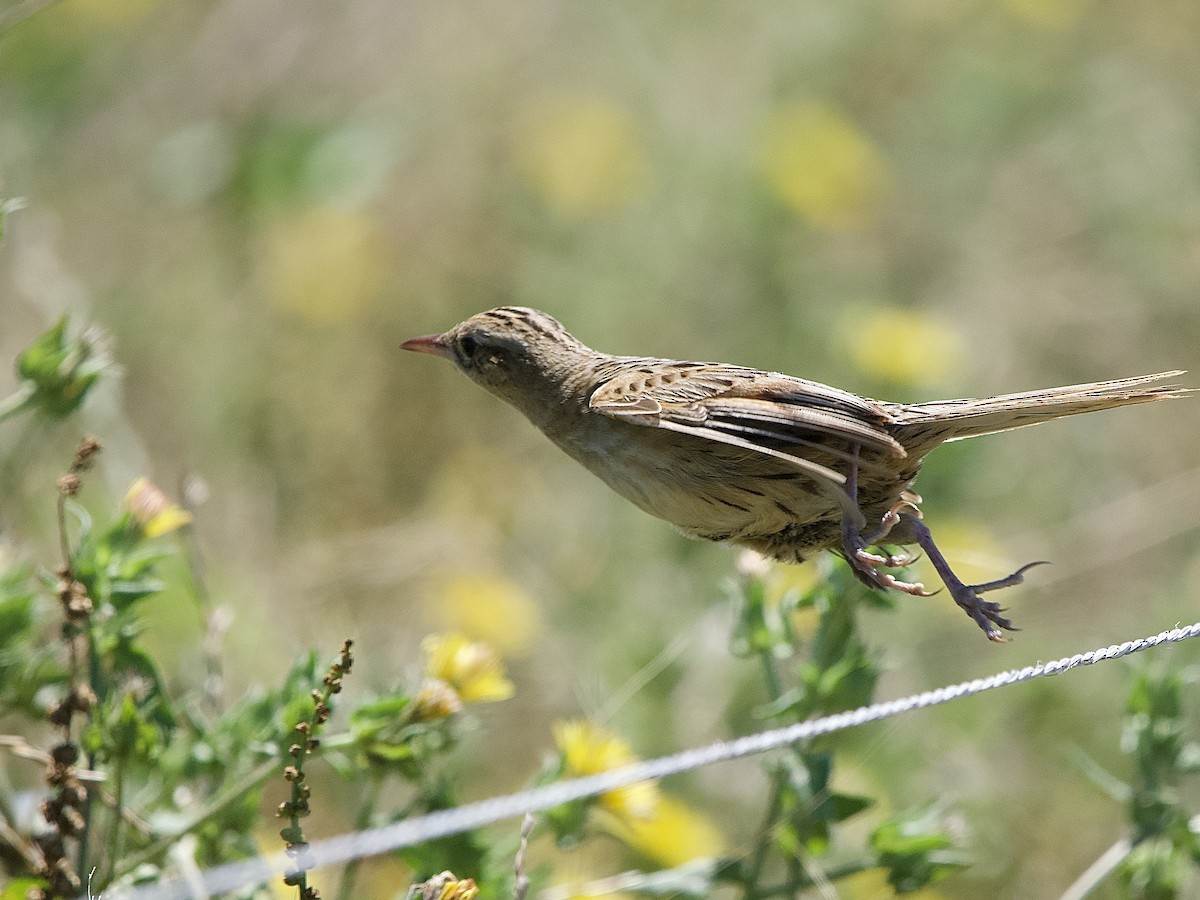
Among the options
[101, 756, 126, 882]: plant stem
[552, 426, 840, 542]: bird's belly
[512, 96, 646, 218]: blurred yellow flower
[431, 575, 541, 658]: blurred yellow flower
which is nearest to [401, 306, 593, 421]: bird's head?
[552, 426, 840, 542]: bird's belly

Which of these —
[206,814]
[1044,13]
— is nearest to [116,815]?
[206,814]

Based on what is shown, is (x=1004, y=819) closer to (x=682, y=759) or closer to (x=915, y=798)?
(x=915, y=798)

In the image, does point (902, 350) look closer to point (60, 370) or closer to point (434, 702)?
point (434, 702)

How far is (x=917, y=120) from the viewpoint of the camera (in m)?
8.55

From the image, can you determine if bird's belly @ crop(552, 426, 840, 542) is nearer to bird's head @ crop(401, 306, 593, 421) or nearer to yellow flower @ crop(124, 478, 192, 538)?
bird's head @ crop(401, 306, 593, 421)

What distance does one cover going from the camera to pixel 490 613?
5578mm

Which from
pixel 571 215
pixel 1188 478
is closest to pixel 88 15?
pixel 571 215

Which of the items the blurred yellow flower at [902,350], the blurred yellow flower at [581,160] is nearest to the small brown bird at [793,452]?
the blurred yellow flower at [902,350]

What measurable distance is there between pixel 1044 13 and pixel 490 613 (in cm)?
526

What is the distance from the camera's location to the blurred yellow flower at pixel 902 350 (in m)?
5.04

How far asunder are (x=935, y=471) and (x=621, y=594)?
4.82 feet

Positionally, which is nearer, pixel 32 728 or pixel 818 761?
pixel 818 761

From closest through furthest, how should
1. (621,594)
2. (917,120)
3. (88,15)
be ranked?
(621,594) → (88,15) → (917,120)

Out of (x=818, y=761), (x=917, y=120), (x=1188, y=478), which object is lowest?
(x=1188, y=478)
